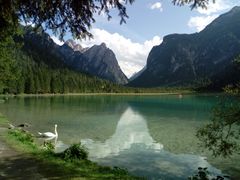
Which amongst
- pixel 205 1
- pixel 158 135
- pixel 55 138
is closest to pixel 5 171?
pixel 205 1

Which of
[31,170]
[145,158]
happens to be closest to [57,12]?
[31,170]

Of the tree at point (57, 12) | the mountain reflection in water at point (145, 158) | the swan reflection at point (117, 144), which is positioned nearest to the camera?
the tree at point (57, 12)

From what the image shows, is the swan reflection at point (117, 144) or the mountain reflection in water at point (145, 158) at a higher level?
the swan reflection at point (117, 144)

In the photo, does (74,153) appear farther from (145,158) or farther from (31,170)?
(145,158)

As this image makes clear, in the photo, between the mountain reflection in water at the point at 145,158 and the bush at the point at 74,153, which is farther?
the mountain reflection in water at the point at 145,158

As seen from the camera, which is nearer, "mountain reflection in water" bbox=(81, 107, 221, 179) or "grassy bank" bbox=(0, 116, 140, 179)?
"grassy bank" bbox=(0, 116, 140, 179)

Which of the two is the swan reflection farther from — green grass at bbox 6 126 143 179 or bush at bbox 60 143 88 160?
green grass at bbox 6 126 143 179

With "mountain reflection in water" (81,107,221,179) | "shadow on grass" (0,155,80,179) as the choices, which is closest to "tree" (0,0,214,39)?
"shadow on grass" (0,155,80,179)

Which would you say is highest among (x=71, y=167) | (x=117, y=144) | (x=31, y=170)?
(x=31, y=170)

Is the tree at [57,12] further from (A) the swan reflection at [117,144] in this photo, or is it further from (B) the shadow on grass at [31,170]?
(A) the swan reflection at [117,144]

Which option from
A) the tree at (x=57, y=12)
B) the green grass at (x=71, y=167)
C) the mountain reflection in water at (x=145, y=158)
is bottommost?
the mountain reflection in water at (x=145, y=158)

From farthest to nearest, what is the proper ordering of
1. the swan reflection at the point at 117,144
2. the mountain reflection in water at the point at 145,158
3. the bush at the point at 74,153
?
the swan reflection at the point at 117,144
the mountain reflection in water at the point at 145,158
the bush at the point at 74,153

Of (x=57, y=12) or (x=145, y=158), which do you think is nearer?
(x=57, y=12)

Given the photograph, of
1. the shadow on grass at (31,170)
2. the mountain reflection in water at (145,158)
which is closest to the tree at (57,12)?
Answer: the shadow on grass at (31,170)
